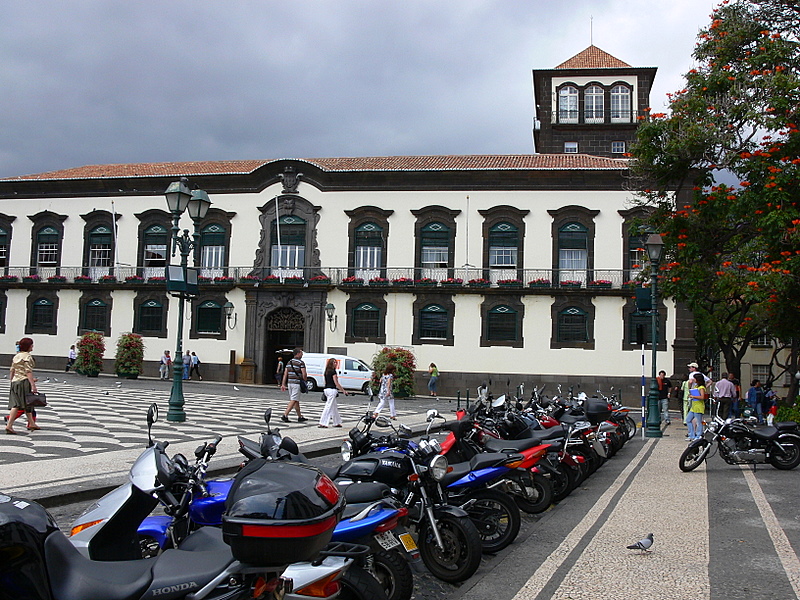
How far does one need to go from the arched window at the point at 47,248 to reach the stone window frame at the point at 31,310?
1108 mm

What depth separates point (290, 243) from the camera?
37.0 meters

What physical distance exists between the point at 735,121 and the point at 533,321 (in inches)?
780

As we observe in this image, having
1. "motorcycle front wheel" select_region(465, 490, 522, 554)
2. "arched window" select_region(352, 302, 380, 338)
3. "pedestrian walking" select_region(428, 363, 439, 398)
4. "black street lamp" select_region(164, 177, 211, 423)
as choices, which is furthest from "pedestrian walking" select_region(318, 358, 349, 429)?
"arched window" select_region(352, 302, 380, 338)

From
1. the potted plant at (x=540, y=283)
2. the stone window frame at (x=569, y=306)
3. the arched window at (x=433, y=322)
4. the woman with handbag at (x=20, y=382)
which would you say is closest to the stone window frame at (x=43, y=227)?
the arched window at (x=433, y=322)

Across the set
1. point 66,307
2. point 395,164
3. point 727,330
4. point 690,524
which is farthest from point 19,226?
point 690,524

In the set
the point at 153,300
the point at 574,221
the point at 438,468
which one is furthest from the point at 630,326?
the point at 438,468

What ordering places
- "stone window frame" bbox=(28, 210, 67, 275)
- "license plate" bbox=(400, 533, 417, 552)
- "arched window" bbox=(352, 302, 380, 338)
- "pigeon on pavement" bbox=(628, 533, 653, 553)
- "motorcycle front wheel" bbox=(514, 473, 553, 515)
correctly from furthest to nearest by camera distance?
"stone window frame" bbox=(28, 210, 67, 275) → "arched window" bbox=(352, 302, 380, 338) → "motorcycle front wheel" bbox=(514, 473, 553, 515) → "pigeon on pavement" bbox=(628, 533, 653, 553) → "license plate" bbox=(400, 533, 417, 552)

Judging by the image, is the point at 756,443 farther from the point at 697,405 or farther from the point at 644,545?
the point at 644,545

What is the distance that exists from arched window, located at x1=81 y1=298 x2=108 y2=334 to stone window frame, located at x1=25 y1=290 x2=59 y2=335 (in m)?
1.76

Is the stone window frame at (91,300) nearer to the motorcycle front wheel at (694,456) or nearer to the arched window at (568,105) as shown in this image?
the arched window at (568,105)

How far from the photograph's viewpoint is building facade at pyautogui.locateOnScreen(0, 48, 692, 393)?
113ft

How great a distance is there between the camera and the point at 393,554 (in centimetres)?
474

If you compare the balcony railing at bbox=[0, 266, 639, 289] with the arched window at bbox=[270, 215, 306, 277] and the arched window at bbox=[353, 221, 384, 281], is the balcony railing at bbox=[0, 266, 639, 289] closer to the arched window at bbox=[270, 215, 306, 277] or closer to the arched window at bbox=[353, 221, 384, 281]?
the arched window at bbox=[353, 221, 384, 281]

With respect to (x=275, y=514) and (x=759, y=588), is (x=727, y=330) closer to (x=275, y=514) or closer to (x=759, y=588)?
(x=759, y=588)
